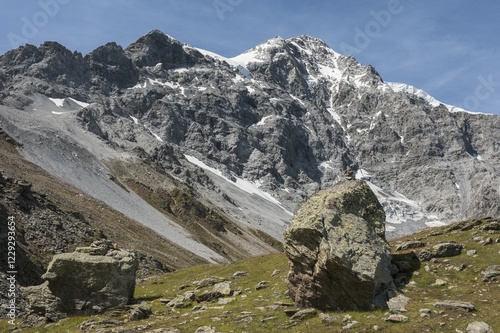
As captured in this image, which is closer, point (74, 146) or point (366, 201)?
point (366, 201)

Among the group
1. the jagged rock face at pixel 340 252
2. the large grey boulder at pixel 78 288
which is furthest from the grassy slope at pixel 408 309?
the large grey boulder at pixel 78 288

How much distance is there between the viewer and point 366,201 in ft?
108

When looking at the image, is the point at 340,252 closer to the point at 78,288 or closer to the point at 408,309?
the point at 408,309

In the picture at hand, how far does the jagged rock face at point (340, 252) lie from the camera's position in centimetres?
2834

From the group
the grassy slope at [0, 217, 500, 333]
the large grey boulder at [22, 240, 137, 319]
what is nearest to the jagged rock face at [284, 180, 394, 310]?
the grassy slope at [0, 217, 500, 333]

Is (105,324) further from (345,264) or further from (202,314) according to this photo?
(345,264)

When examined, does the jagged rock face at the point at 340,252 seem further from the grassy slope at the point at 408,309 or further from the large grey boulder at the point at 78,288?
the large grey boulder at the point at 78,288

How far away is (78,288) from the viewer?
112 feet

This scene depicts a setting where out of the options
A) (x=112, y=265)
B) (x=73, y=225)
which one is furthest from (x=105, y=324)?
(x=73, y=225)

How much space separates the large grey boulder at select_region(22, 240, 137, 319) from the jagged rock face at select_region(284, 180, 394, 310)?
13.4 meters

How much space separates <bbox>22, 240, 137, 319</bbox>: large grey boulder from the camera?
33812 mm

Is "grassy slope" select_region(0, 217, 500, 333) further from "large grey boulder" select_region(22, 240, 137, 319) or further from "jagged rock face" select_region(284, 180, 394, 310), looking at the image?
"large grey boulder" select_region(22, 240, 137, 319)

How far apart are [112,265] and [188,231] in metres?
125

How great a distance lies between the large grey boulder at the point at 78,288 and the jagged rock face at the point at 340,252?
13.4 meters
